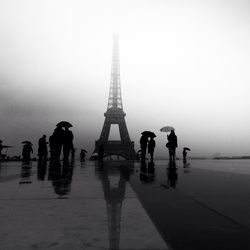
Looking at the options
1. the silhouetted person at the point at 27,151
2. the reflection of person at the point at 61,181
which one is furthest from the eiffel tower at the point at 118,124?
the reflection of person at the point at 61,181

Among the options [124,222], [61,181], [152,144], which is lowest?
[124,222]

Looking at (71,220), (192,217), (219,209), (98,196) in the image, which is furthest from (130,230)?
(98,196)

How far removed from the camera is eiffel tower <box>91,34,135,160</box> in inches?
3158

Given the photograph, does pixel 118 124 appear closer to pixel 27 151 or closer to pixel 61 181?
pixel 27 151

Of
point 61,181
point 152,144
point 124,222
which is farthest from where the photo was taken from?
point 152,144

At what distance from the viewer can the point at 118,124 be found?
84.2 metres

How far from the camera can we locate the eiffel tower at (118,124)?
8022cm

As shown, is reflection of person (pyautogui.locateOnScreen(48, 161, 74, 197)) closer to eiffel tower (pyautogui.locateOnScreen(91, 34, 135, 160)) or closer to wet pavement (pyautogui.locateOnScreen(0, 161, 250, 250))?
wet pavement (pyautogui.locateOnScreen(0, 161, 250, 250))

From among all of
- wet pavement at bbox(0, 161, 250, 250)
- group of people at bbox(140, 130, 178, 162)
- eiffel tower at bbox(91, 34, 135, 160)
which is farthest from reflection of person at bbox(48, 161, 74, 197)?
eiffel tower at bbox(91, 34, 135, 160)

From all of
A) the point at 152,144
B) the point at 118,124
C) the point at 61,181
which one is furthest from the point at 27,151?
the point at 118,124

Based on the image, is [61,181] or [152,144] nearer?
[61,181]

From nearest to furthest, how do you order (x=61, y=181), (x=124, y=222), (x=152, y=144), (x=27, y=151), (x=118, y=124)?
(x=124, y=222)
(x=61, y=181)
(x=152, y=144)
(x=27, y=151)
(x=118, y=124)

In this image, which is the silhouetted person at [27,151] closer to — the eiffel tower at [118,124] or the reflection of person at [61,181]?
the reflection of person at [61,181]

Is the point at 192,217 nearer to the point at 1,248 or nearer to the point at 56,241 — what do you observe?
the point at 56,241
